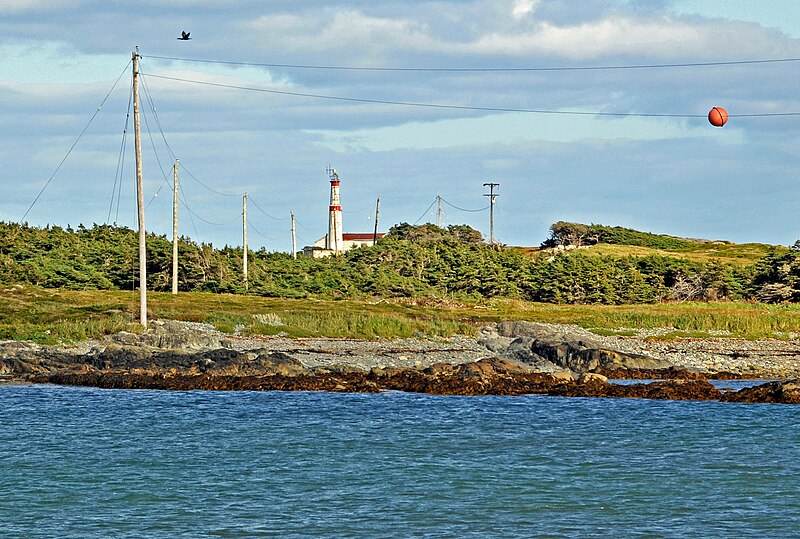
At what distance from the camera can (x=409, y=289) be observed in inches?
2830

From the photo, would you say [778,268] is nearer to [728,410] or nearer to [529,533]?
[728,410]

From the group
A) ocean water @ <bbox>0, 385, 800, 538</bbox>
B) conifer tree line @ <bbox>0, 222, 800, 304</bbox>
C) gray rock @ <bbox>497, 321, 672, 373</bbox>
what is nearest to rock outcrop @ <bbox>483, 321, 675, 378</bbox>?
gray rock @ <bbox>497, 321, 672, 373</bbox>

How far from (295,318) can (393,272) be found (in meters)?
30.0

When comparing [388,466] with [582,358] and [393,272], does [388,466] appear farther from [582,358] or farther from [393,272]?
[393,272]

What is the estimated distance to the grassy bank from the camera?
42.4 metres

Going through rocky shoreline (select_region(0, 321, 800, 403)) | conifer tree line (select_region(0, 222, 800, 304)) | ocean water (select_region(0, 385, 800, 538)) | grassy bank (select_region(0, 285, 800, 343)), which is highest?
conifer tree line (select_region(0, 222, 800, 304))

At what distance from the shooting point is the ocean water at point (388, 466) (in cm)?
1534

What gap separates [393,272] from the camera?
3022 inches

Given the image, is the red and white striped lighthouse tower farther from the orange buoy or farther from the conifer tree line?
the orange buoy

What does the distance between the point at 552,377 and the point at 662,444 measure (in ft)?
27.8

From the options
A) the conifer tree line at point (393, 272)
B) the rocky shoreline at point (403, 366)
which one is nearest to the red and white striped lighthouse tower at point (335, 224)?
the conifer tree line at point (393, 272)

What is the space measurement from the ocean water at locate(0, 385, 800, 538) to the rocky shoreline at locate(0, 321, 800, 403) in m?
1.17

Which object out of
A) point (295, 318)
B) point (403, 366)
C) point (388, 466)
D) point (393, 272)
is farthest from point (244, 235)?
point (388, 466)

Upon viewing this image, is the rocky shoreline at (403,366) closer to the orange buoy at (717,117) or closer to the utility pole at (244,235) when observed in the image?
the orange buoy at (717,117)
